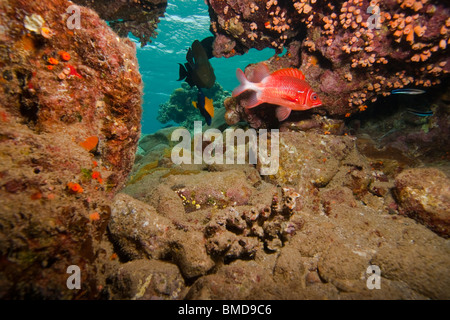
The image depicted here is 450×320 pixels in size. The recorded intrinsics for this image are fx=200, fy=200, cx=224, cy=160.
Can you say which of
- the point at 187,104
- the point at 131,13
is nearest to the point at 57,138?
the point at 131,13

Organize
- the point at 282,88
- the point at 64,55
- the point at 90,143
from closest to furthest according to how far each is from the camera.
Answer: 1. the point at 64,55
2. the point at 90,143
3. the point at 282,88

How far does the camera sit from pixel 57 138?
214cm

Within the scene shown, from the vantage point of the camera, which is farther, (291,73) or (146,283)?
(291,73)

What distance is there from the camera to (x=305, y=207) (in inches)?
138

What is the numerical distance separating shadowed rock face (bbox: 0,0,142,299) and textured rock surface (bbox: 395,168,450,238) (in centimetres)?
455

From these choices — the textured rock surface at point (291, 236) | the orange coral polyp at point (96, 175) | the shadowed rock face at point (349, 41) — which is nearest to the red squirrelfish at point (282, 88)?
the textured rock surface at point (291, 236)

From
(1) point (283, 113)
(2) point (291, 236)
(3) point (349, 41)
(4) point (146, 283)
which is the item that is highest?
(3) point (349, 41)

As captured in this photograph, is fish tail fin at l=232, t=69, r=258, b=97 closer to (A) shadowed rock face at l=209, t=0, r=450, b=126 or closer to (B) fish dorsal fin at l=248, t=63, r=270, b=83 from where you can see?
(B) fish dorsal fin at l=248, t=63, r=270, b=83

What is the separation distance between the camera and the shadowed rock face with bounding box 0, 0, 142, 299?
60.1 inches

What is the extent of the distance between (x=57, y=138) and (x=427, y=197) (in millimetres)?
5256

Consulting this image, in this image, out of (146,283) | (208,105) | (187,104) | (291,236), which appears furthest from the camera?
(187,104)

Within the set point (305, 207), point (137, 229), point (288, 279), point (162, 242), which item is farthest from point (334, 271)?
point (137, 229)

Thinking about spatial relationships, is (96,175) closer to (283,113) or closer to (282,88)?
(282,88)
